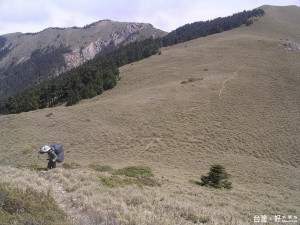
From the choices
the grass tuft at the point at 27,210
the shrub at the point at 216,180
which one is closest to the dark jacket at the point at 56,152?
the grass tuft at the point at 27,210

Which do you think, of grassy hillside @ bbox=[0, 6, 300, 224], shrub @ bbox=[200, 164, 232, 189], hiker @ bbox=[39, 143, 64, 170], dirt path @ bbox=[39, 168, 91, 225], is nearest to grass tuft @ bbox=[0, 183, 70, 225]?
dirt path @ bbox=[39, 168, 91, 225]

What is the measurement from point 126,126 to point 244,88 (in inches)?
1106

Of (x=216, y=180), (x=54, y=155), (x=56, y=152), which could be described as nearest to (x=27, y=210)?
(x=54, y=155)

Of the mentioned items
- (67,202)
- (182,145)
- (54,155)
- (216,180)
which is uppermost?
(54,155)

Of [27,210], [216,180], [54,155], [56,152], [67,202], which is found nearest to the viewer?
[27,210]

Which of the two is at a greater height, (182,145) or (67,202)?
(67,202)

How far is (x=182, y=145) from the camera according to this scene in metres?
26.1

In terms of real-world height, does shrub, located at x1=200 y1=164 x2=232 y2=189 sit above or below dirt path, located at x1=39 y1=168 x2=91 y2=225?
below

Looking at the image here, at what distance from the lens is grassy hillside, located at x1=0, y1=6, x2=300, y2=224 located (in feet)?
26.6

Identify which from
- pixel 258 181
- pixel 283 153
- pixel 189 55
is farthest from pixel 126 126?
pixel 189 55

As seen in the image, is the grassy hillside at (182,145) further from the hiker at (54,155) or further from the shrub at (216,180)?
the shrub at (216,180)

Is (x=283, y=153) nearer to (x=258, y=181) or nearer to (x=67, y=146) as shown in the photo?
(x=258, y=181)

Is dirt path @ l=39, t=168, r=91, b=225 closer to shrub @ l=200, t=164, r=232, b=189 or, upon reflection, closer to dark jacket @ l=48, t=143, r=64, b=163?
dark jacket @ l=48, t=143, r=64, b=163

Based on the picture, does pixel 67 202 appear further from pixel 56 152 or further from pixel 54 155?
pixel 56 152
